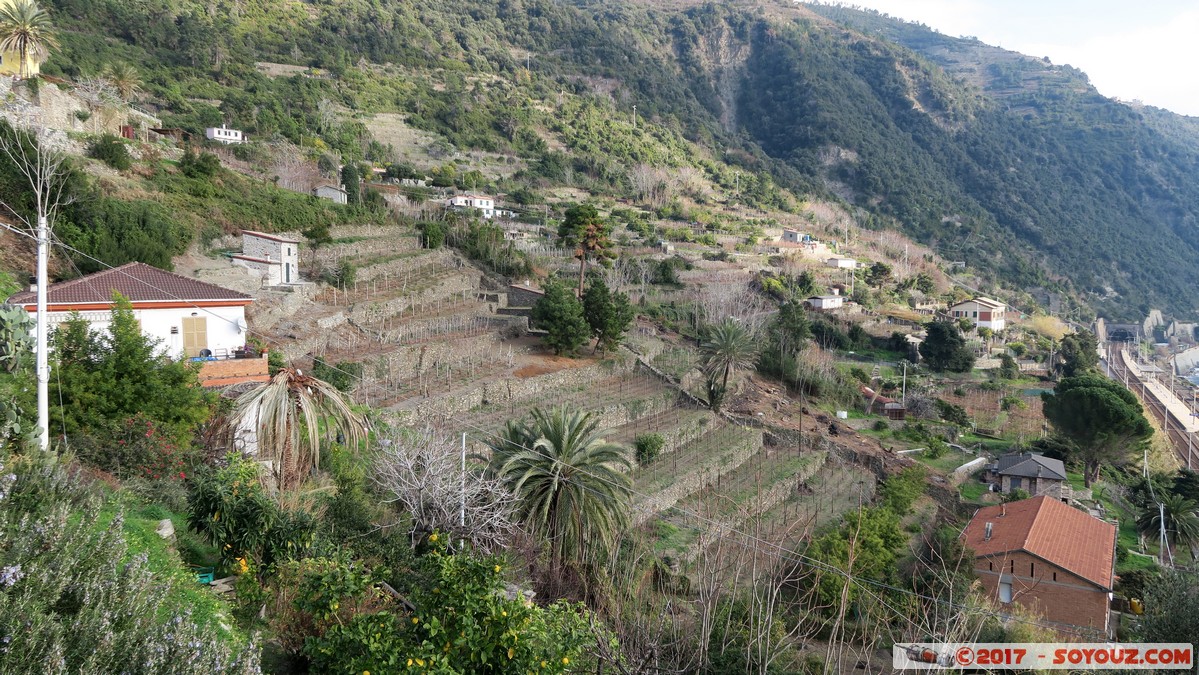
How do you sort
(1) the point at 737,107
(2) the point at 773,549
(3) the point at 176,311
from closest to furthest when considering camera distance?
(2) the point at 773,549, (3) the point at 176,311, (1) the point at 737,107

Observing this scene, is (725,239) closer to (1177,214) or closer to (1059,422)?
(1059,422)

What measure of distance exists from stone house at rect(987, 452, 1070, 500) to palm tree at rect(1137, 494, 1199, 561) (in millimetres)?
3291

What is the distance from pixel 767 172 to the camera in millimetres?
115812

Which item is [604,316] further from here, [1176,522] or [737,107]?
[737,107]

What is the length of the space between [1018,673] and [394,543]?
34.0 ft

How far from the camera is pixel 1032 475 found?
2852 centimetres

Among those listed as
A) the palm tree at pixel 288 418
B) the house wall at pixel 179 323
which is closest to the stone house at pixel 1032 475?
the palm tree at pixel 288 418

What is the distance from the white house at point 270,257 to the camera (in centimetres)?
2581

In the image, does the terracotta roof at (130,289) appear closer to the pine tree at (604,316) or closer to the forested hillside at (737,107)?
the pine tree at (604,316)

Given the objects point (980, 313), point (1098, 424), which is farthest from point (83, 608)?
point (980, 313)

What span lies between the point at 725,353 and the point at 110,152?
88.8 feet

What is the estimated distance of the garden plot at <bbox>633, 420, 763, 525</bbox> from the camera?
20531 mm

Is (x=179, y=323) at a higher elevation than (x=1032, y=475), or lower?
higher

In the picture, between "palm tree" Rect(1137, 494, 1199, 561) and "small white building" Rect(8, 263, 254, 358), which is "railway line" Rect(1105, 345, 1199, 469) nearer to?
"palm tree" Rect(1137, 494, 1199, 561)
